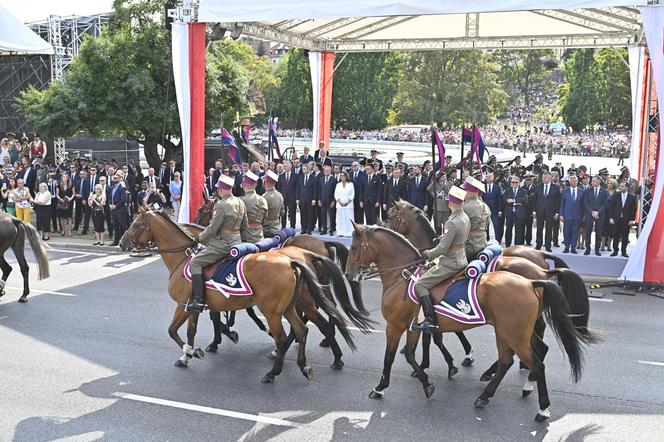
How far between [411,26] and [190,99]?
883cm

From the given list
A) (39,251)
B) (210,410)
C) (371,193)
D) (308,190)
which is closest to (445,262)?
(210,410)

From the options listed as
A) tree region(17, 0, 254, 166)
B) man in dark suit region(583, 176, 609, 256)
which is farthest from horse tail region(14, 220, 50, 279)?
tree region(17, 0, 254, 166)

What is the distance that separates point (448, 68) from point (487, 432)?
52125 mm

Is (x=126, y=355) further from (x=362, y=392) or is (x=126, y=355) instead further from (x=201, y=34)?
(x=201, y=34)

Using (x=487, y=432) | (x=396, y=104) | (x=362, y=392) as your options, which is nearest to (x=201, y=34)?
(x=362, y=392)

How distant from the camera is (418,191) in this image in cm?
1769

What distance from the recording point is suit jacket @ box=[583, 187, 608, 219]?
15.7m

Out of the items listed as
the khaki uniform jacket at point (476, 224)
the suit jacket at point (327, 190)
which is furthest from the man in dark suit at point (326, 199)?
the khaki uniform jacket at point (476, 224)

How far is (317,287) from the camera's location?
28.3 feet

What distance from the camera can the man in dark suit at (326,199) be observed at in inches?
721

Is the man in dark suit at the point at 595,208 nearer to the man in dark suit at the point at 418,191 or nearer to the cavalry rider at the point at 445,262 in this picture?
the man in dark suit at the point at 418,191

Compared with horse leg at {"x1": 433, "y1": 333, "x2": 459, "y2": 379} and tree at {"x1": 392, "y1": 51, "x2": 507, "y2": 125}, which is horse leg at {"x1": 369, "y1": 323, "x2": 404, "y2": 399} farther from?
tree at {"x1": 392, "y1": 51, "x2": 507, "y2": 125}

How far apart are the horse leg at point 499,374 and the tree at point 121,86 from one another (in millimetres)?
17937

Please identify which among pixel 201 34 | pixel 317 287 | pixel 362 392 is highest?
pixel 201 34
